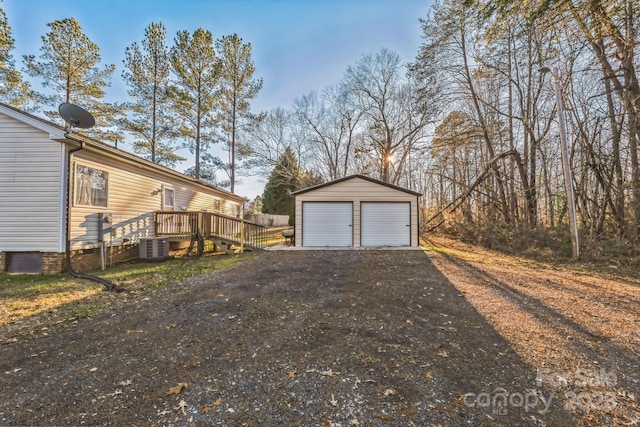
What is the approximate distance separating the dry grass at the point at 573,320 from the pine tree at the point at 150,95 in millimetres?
18262

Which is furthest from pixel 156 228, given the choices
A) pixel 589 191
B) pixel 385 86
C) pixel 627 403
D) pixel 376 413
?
pixel 385 86

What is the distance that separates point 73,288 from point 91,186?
3.37 meters

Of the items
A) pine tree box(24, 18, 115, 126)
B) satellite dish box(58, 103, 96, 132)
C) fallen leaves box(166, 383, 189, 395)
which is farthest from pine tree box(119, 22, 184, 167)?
fallen leaves box(166, 383, 189, 395)

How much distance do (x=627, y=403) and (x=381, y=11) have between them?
11329mm

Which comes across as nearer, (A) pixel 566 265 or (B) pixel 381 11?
(A) pixel 566 265

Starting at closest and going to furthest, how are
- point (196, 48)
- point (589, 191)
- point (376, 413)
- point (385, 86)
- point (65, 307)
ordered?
point (376, 413)
point (65, 307)
point (589, 191)
point (196, 48)
point (385, 86)

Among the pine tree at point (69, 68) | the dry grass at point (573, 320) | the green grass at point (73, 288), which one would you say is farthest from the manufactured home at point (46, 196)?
the pine tree at point (69, 68)

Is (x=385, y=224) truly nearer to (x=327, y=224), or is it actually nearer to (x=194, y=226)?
(x=327, y=224)

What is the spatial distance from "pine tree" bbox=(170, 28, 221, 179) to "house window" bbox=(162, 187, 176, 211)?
24.8 feet

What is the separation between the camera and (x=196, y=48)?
17.2 m

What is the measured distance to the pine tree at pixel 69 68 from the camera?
13.2 metres

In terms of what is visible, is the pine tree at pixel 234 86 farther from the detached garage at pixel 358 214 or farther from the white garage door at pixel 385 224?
the white garage door at pixel 385 224

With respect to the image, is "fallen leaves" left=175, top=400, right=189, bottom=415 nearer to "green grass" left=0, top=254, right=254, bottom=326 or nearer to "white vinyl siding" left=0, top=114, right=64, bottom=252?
"green grass" left=0, top=254, right=254, bottom=326

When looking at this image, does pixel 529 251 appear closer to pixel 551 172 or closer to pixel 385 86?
pixel 551 172
